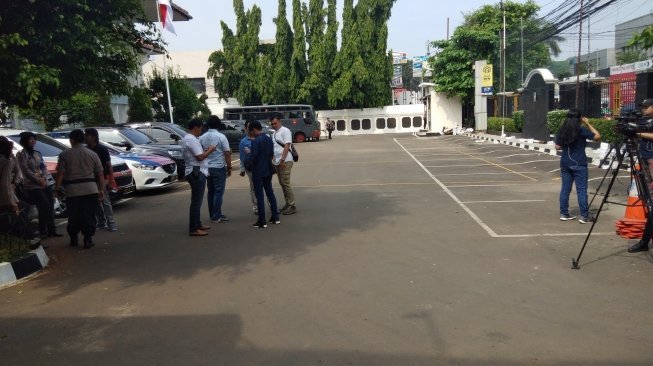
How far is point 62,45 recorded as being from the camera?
5.78 meters

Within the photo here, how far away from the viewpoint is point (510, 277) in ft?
18.2

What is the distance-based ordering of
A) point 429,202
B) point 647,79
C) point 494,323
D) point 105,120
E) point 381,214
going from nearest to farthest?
point 494,323 < point 381,214 < point 429,202 < point 647,79 < point 105,120

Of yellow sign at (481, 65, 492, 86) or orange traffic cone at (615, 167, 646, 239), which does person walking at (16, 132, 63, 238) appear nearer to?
orange traffic cone at (615, 167, 646, 239)

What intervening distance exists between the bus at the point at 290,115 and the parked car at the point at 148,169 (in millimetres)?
24168

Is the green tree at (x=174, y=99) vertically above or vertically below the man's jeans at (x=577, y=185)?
above

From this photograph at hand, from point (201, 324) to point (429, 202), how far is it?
6.54 metres

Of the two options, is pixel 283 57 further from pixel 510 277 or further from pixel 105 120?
pixel 510 277

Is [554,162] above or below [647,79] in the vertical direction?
below

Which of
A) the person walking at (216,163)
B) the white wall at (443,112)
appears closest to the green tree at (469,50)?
the white wall at (443,112)

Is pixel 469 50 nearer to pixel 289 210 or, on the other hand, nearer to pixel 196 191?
pixel 289 210

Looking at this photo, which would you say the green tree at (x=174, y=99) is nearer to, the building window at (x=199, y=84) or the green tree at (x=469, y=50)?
the green tree at (x=469, y=50)

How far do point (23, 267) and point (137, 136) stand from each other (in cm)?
965

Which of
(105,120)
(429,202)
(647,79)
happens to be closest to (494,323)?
(429,202)

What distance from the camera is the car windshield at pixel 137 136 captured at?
14977mm
